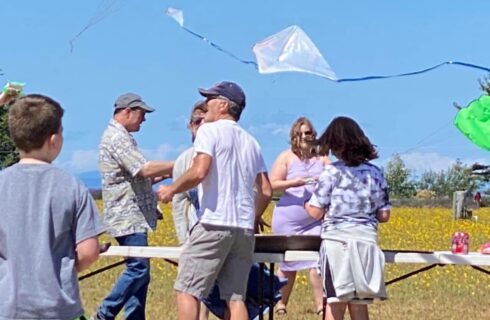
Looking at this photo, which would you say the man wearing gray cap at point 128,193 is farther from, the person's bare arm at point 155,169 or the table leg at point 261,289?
the table leg at point 261,289

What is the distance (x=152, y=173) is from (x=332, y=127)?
1.35 metres

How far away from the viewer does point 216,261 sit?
6.02m

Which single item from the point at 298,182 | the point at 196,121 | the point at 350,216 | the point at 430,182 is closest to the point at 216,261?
the point at 350,216

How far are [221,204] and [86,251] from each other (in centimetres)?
198

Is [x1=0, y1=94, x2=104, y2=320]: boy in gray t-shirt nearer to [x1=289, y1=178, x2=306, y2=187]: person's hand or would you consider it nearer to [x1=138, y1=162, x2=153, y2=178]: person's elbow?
[x1=138, y1=162, x2=153, y2=178]: person's elbow

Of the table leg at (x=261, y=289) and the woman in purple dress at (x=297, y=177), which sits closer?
the table leg at (x=261, y=289)

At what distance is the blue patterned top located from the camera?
6.23 metres

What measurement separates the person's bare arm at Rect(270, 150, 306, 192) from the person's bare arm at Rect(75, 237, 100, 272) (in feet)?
12.2

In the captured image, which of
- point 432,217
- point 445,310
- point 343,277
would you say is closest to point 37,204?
point 343,277

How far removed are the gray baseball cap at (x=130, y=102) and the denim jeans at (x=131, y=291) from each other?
922 millimetres

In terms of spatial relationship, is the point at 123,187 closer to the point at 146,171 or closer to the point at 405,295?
the point at 146,171

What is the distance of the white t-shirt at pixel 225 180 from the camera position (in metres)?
5.95

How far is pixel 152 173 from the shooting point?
6.89 metres

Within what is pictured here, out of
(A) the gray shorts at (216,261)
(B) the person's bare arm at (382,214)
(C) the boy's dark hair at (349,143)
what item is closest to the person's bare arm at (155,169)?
(A) the gray shorts at (216,261)
